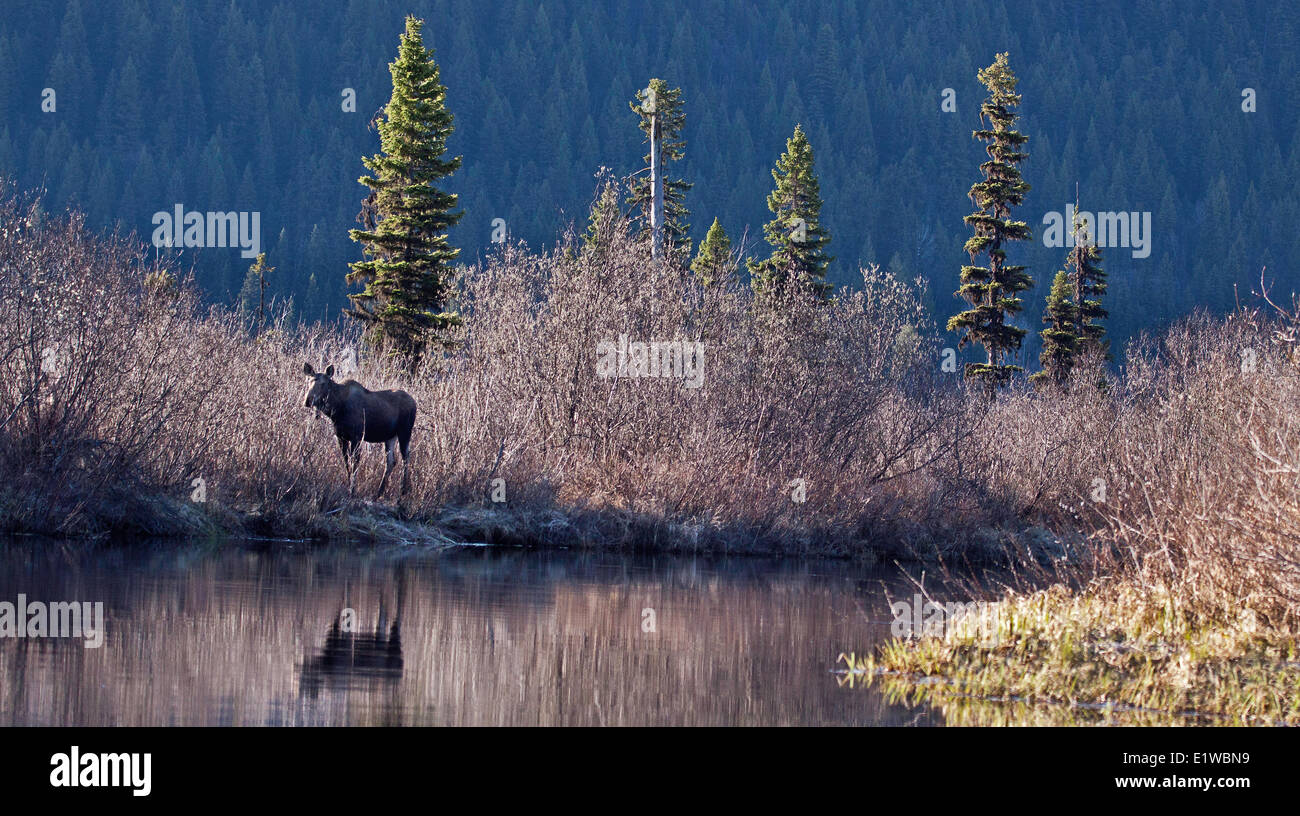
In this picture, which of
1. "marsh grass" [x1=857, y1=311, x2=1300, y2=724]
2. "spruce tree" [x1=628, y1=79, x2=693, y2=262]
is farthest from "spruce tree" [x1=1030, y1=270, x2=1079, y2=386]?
"marsh grass" [x1=857, y1=311, x2=1300, y2=724]

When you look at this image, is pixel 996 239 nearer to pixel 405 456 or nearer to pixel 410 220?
pixel 410 220

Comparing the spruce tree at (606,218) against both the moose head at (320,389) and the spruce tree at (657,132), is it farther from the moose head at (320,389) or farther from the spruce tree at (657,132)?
the spruce tree at (657,132)

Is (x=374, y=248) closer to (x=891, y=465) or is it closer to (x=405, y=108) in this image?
(x=405, y=108)

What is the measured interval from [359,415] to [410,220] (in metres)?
15.3

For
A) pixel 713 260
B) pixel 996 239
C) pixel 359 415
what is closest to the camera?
pixel 359 415

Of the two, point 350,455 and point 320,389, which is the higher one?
point 320,389

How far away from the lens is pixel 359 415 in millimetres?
26359

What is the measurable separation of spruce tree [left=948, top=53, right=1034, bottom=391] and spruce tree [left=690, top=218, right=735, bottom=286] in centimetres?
811

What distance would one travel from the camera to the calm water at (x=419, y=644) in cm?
1105

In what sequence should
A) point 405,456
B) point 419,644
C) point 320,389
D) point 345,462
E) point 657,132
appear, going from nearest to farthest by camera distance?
point 419,644 → point 320,389 → point 345,462 → point 405,456 → point 657,132

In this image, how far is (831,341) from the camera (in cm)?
3341

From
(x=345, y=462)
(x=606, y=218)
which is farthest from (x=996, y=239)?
(x=345, y=462)

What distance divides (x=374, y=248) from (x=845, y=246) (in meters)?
156

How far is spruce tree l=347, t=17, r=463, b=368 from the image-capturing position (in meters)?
40.2
